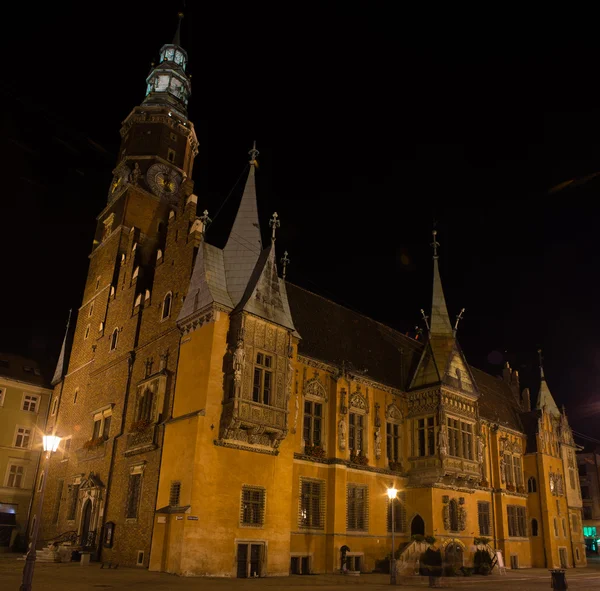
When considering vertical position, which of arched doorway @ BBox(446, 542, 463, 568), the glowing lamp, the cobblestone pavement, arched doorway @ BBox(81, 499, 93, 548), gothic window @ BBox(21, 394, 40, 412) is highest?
gothic window @ BBox(21, 394, 40, 412)

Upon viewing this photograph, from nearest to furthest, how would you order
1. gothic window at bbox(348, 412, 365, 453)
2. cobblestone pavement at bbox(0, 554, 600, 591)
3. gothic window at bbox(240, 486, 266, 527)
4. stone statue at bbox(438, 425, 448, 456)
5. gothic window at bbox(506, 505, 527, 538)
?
cobblestone pavement at bbox(0, 554, 600, 591), gothic window at bbox(240, 486, 266, 527), gothic window at bbox(348, 412, 365, 453), stone statue at bbox(438, 425, 448, 456), gothic window at bbox(506, 505, 527, 538)

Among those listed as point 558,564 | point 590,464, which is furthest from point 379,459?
point 590,464

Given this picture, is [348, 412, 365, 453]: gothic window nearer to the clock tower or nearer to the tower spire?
the tower spire

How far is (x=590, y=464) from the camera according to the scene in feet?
254

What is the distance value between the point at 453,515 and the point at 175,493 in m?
17.1

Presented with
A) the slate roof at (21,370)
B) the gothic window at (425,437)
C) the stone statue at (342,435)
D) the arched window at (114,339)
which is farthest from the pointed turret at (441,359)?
the slate roof at (21,370)

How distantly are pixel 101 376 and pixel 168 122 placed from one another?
20091 millimetres

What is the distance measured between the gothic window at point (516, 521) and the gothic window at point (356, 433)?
14362 millimetres

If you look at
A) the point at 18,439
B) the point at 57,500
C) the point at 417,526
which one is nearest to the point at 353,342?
the point at 417,526

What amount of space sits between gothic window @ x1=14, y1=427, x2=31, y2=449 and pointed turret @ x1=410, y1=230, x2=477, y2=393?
26225 millimetres

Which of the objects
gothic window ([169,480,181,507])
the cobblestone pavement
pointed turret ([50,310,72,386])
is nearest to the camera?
the cobblestone pavement

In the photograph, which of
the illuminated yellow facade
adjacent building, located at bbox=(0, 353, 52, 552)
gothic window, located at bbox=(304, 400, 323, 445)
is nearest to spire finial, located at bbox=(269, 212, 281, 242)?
the illuminated yellow facade

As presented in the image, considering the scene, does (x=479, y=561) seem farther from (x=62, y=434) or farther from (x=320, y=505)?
(x=62, y=434)

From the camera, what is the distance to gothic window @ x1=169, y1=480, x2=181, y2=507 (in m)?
23.3
